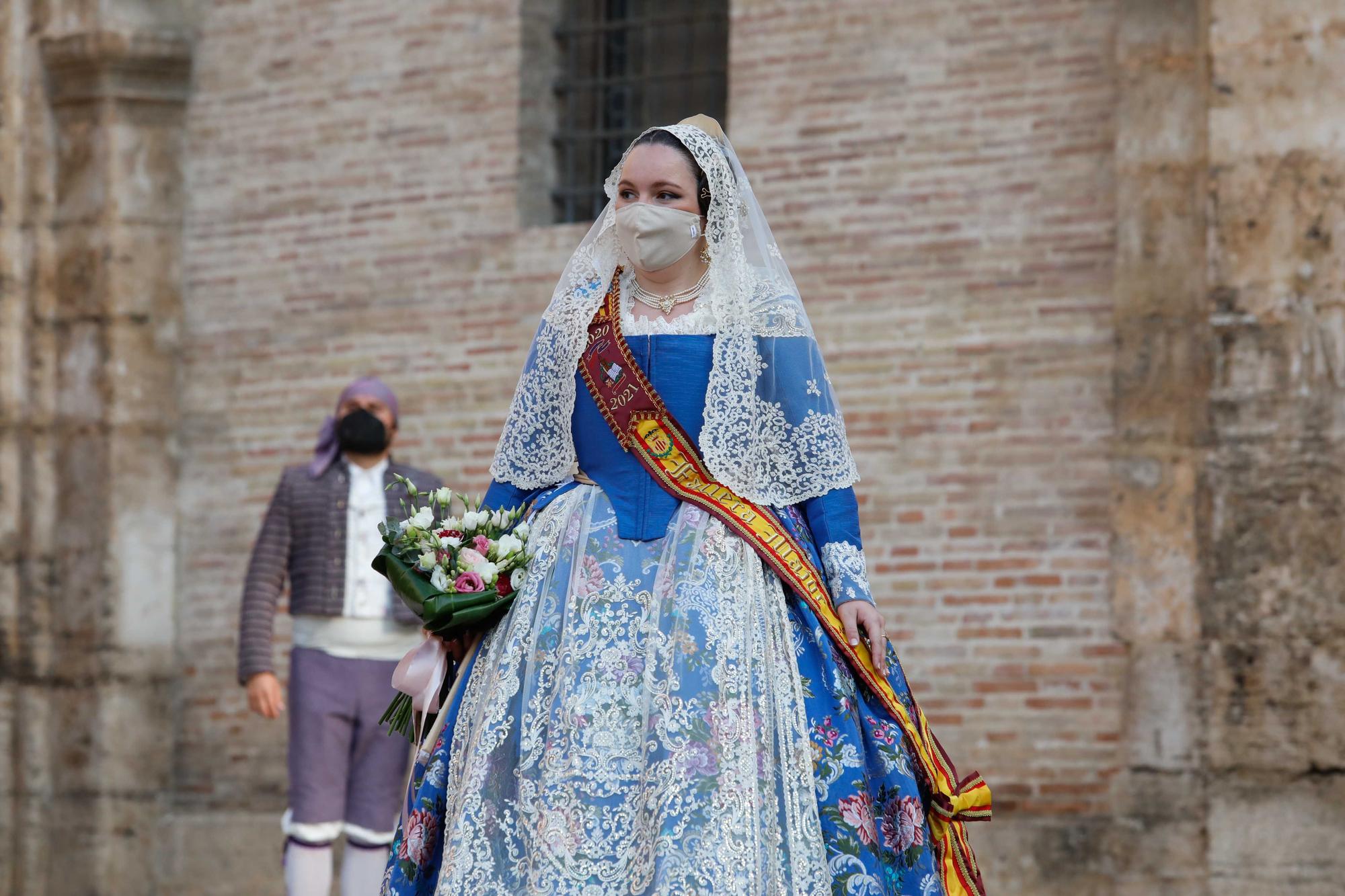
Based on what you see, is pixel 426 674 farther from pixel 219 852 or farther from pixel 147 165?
pixel 147 165

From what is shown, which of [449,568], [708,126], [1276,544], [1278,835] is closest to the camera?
[449,568]

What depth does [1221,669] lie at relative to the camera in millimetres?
7258

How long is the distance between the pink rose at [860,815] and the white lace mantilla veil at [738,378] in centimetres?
70

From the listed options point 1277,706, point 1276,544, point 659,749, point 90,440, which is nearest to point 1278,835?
point 1277,706

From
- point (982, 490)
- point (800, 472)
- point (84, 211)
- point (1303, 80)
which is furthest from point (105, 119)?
point (800, 472)

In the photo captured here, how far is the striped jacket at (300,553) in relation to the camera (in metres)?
6.66

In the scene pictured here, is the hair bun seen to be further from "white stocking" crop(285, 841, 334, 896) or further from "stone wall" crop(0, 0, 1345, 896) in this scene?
"stone wall" crop(0, 0, 1345, 896)

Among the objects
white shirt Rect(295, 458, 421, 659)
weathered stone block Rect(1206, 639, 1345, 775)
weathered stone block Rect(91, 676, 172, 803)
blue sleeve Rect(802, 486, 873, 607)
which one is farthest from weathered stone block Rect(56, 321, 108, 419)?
blue sleeve Rect(802, 486, 873, 607)

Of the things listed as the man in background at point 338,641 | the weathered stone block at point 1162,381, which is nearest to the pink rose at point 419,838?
the man in background at point 338,641

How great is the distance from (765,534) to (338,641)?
2705mm

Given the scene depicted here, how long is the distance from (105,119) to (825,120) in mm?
3876

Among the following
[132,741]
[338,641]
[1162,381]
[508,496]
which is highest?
[1162,381]

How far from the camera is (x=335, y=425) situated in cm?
686

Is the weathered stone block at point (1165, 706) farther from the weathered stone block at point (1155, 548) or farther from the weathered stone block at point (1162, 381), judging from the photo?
the weathered stone block at point (1162, 381)
